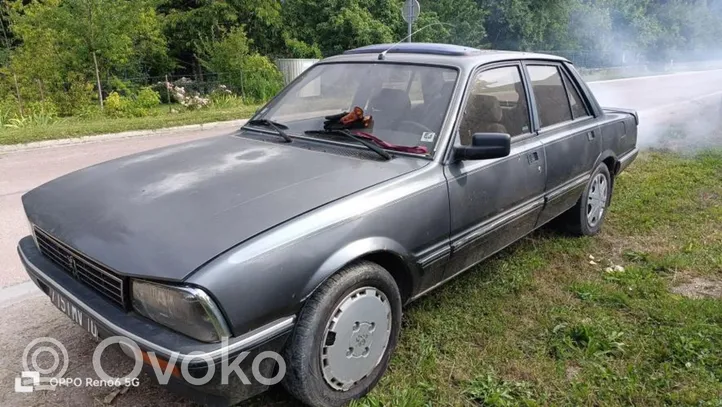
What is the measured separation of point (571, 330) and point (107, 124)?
33.1 feet

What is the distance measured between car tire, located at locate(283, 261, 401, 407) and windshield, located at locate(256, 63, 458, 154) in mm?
864

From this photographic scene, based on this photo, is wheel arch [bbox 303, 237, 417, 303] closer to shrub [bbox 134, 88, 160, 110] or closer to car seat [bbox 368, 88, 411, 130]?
car seat [bbox 368, 88, 411, 130]

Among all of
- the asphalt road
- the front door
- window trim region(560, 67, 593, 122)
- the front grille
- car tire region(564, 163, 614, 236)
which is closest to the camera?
the front grille

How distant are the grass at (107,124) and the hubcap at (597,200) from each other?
8.73 metres

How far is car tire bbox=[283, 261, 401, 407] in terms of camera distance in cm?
209

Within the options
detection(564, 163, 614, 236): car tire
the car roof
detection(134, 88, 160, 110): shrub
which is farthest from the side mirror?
detection(134, 88, 160, 110): shrub

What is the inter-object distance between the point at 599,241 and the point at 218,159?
131 inches

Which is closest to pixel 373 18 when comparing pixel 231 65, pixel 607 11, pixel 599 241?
pixel 231 65

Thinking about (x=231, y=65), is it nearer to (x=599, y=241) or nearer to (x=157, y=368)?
(x=599, y=241)

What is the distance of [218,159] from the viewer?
2.85 meters

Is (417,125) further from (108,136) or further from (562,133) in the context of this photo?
(108,136)

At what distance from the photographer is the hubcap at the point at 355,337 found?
87.0 inches

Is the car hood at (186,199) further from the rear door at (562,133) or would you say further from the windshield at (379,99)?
the rear door at (562,133)

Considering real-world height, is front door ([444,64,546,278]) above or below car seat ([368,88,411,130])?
below
